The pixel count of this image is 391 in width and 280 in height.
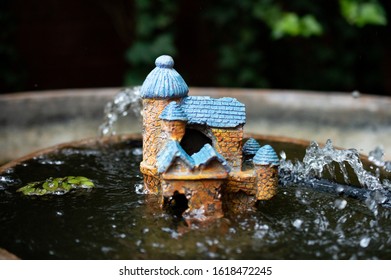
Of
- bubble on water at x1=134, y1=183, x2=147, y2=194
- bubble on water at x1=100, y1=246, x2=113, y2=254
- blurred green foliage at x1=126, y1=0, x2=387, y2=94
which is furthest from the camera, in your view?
blurred green foliage at x1=126, y1=0, x2=387, y2=94

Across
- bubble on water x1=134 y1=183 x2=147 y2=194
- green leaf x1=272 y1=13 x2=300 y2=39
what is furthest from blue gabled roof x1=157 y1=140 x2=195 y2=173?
green leaf x1=272 y1=13 x2=300 y2=39

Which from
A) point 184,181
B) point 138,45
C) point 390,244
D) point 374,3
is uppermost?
point 374,3

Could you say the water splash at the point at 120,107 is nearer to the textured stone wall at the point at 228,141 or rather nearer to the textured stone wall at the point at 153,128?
the textured stone wall at the point at 153,128

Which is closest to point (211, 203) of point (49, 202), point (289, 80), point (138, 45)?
point (49, 202)

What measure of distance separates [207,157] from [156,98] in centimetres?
43

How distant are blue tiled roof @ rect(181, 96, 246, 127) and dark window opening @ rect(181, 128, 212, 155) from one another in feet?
0.30

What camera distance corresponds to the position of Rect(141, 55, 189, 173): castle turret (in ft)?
9.56

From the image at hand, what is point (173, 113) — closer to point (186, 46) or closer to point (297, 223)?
point (297, 223)

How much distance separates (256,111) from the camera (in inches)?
188

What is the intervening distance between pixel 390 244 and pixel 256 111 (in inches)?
89.1

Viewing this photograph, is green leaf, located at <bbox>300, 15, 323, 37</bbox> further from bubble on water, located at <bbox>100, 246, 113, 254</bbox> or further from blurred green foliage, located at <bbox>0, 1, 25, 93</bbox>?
bubble on water, located at <bbox>100, 246, 113, 254</bbox>

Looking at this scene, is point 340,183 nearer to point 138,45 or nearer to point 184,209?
point 184,209

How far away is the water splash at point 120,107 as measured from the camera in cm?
434

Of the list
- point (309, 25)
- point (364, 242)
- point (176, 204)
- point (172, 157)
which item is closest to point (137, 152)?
point (176, 204)
